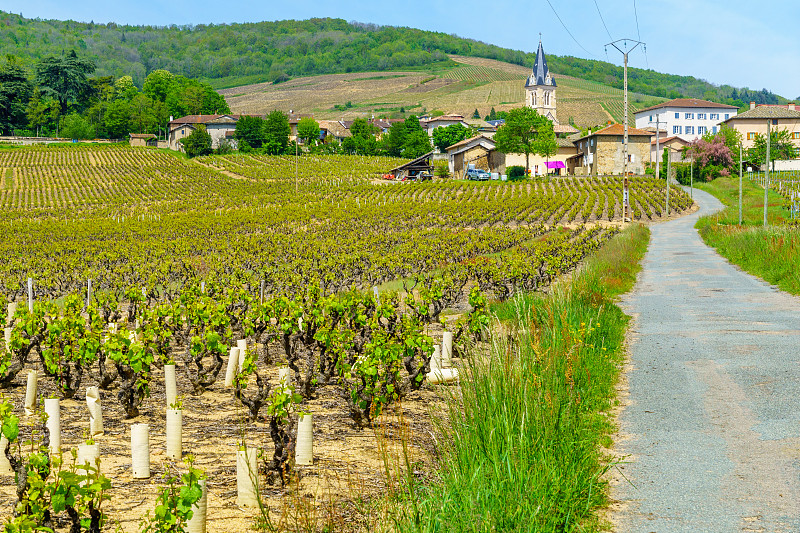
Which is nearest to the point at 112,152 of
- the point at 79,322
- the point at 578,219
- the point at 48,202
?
the point at 48,202

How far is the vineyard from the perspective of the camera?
6.80 m

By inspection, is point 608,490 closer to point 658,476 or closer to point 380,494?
point 658,476

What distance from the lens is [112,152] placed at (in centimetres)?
11862

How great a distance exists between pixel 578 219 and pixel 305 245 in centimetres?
2388

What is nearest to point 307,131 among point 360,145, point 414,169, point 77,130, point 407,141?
point 360,145

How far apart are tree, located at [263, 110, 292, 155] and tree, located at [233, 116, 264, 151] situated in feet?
8.27

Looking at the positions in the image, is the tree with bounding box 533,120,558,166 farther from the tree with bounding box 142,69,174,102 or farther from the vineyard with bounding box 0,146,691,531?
the tree with bounding box 142,69,174,102

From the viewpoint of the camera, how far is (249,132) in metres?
131

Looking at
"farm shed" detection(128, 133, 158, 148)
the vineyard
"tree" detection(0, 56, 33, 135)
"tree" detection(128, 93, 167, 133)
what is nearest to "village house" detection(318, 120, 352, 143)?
"farm shed" detection(128, 133, 158, 148)

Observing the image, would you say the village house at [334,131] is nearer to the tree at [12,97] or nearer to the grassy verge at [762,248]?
the tree at [12,97]

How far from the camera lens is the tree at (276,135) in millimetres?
126062

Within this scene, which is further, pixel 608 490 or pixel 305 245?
pixel 305 245

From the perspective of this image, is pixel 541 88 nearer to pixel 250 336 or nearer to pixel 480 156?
pixel 480 156

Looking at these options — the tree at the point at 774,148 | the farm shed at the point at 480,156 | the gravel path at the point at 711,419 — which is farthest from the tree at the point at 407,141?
the gravel path at the point at 711,419
